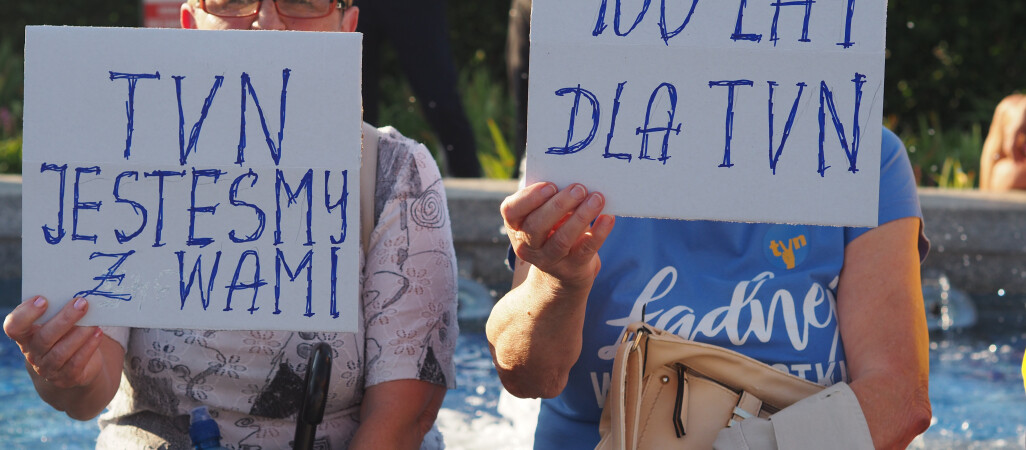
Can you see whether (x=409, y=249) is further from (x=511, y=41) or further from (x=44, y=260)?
(x=511, y=41)

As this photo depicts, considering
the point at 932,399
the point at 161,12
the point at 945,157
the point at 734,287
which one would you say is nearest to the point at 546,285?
the point at 734,287

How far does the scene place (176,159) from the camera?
164 centimetres

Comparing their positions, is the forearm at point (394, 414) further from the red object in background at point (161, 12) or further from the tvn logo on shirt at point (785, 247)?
the red object in background at point (161, 12)

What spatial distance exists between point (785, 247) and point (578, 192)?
51 cm

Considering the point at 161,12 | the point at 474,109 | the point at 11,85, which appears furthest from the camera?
the point at 11,85

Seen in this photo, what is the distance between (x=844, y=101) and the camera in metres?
1.63

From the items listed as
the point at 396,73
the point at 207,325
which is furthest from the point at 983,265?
the point at 396,73

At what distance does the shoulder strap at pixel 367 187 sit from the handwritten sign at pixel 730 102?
1.49 feet

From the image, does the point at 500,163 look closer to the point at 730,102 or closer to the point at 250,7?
the point at 250,7

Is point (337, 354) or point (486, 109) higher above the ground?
point (486, 109)

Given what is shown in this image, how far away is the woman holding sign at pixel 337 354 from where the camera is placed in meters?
1.94

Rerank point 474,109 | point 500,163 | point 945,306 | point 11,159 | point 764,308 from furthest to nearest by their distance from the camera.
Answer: point 474,109 → point 500,163 → point 11,159 → point 945,306 → point 764,308

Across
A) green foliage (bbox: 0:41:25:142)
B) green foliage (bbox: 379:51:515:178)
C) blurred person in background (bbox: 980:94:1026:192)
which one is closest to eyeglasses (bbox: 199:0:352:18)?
blurred person in background (bbox: 980:94:1026:192)

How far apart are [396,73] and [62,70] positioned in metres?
7.32
